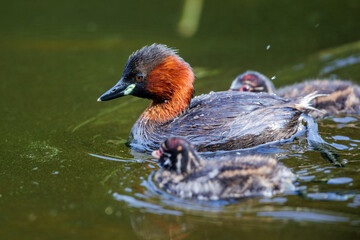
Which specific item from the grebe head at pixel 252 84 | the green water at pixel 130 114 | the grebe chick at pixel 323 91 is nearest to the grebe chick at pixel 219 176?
the green water at pixel 130 114

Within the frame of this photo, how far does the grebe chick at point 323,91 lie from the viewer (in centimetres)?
764

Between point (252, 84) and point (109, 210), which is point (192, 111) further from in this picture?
point (109, 210)

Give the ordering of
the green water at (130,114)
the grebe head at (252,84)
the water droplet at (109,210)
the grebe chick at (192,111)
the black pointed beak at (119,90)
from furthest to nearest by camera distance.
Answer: the grebe head at (252,84), the black pointed beak at (119,90), the grebe chick at (192,111), the water droplet at (109,210), the green water at (130,114)

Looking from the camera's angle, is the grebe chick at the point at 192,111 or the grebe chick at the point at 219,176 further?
the grebe chick at the point at 192,111

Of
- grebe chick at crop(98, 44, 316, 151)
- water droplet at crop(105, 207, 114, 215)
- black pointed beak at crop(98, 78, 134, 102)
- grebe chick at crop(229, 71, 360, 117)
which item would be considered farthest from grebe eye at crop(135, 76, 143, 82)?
water droplet at crop(105, 207, 114, 215)

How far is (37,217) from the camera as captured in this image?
15.2 feet

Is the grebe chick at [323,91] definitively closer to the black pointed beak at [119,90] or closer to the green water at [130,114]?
the green water at [130,114]

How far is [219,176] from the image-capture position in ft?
16.1

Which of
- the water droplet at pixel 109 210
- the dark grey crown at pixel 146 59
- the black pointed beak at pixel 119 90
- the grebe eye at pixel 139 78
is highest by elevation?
the dark grey crown at pixel 146 59

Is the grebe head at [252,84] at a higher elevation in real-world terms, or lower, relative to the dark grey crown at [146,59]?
higher

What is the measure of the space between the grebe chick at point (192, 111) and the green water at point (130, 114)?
35cm

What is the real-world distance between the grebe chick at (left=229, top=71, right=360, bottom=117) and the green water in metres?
0.27

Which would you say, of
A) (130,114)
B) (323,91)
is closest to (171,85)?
(130,114)

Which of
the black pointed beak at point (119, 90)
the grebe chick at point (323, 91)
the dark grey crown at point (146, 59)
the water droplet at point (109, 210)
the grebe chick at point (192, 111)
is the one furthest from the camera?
the grebe chick at point (323, 91)
